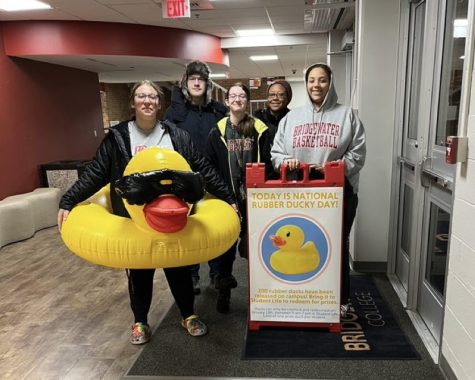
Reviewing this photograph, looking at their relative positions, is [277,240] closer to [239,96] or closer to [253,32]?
[239,96]

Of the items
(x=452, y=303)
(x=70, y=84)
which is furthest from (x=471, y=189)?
(x=70, y=84)

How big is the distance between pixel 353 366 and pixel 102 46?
4780 mm

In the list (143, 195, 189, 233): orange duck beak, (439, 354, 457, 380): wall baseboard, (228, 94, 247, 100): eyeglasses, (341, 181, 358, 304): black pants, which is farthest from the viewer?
(228, 94, 247, 100): eyeglasses

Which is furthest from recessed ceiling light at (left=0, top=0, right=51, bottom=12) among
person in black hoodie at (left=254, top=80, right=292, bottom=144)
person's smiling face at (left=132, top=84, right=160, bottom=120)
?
person's smiling face at (left=132, top=84, right=160, bottom=120)

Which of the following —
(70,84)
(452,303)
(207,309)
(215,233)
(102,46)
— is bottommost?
(207,309)

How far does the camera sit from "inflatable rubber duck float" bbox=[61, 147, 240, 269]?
4.87ft

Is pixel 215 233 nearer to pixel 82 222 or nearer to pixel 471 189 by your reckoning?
pixel 82 222

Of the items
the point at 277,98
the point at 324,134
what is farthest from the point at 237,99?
the point at 324,134

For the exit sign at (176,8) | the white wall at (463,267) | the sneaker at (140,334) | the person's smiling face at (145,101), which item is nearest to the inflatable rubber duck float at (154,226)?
the person's smiling face at (145,101)

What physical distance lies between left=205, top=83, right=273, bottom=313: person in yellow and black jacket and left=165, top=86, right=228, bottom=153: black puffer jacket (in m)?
0.12

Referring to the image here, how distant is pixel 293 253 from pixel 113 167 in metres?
1.04

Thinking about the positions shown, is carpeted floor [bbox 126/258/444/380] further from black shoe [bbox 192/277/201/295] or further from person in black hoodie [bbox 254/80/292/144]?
person in black hoodie [bbox 254/80/292/144]

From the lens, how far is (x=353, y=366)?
198 cm

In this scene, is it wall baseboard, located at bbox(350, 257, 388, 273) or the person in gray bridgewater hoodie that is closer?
the person in gray bridgewater hoodie
